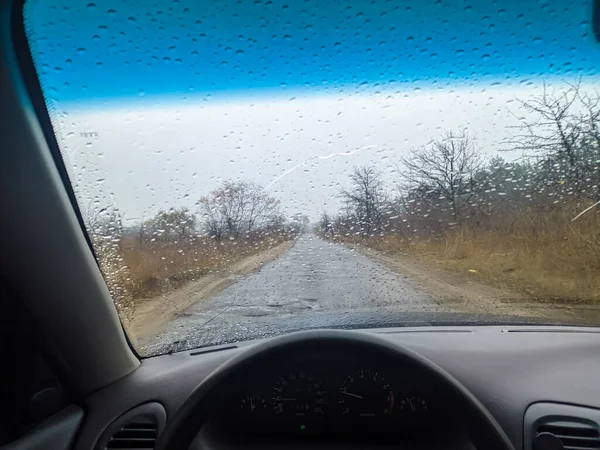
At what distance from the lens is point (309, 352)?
2.41 meters

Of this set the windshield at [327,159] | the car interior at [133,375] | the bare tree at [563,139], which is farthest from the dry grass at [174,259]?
the bare tree at [563,139]

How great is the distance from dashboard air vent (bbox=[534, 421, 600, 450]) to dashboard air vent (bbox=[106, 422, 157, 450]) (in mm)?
2188

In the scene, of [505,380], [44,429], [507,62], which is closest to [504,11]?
[507,62]

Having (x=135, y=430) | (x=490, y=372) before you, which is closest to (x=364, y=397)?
(x=490, y=372)

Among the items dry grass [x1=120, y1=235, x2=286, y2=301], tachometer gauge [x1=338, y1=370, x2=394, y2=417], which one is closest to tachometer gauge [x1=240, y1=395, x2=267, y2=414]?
tachometer gauge [x1=338, y1=370, x2=394, y2=417]

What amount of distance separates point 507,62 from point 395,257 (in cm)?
158

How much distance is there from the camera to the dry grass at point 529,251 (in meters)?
3.80

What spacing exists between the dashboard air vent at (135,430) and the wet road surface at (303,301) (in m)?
0.50

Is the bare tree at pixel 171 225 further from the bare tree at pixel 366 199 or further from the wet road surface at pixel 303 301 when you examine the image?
the bare tree at pixel 366 199

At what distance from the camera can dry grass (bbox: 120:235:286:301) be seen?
347 centimetres

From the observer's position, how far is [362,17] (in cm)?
328

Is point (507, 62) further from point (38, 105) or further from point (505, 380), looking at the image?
point (38, 105)

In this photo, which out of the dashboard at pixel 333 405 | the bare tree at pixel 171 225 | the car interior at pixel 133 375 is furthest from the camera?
the bare tree at pixel 171 225

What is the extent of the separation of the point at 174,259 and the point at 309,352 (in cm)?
160
